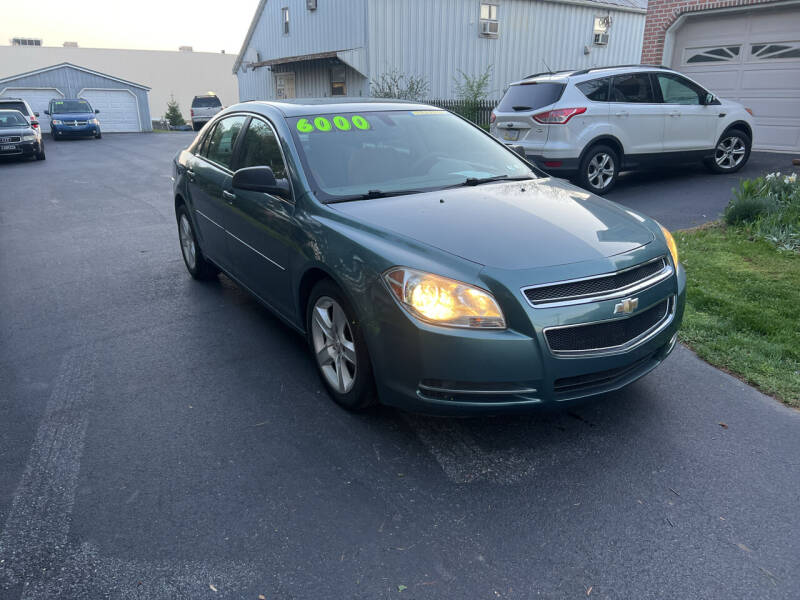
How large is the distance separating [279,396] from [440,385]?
51.6 inches

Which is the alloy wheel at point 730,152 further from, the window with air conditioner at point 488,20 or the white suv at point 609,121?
the window with air conditioner at point 488,20

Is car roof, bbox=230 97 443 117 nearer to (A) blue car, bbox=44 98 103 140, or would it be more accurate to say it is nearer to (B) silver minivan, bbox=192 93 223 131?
(A) blue car, bbox=44 98 103 140

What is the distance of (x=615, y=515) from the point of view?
2744 mm

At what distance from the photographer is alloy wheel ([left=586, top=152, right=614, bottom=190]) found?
31.1 feet

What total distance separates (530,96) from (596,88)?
0.97 meters

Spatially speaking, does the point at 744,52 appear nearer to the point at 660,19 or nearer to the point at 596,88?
the point at 660,19

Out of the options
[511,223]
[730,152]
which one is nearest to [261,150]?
[511,223]

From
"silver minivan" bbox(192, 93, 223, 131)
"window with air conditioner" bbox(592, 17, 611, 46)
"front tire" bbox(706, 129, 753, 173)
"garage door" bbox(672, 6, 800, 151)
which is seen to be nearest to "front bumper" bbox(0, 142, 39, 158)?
"silver minivan" bbox(192, 93, 223, 131)

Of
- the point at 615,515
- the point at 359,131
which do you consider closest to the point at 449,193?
the point at 359,131

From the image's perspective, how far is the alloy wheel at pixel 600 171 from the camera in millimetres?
9492

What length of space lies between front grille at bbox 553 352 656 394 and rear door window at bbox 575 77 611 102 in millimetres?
7079

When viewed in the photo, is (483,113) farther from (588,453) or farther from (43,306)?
(588,453)

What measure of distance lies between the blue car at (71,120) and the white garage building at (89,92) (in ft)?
23.0

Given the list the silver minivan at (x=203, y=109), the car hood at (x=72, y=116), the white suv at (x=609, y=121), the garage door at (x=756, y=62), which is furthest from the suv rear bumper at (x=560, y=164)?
the silver minivan at (x=203, y=109)
